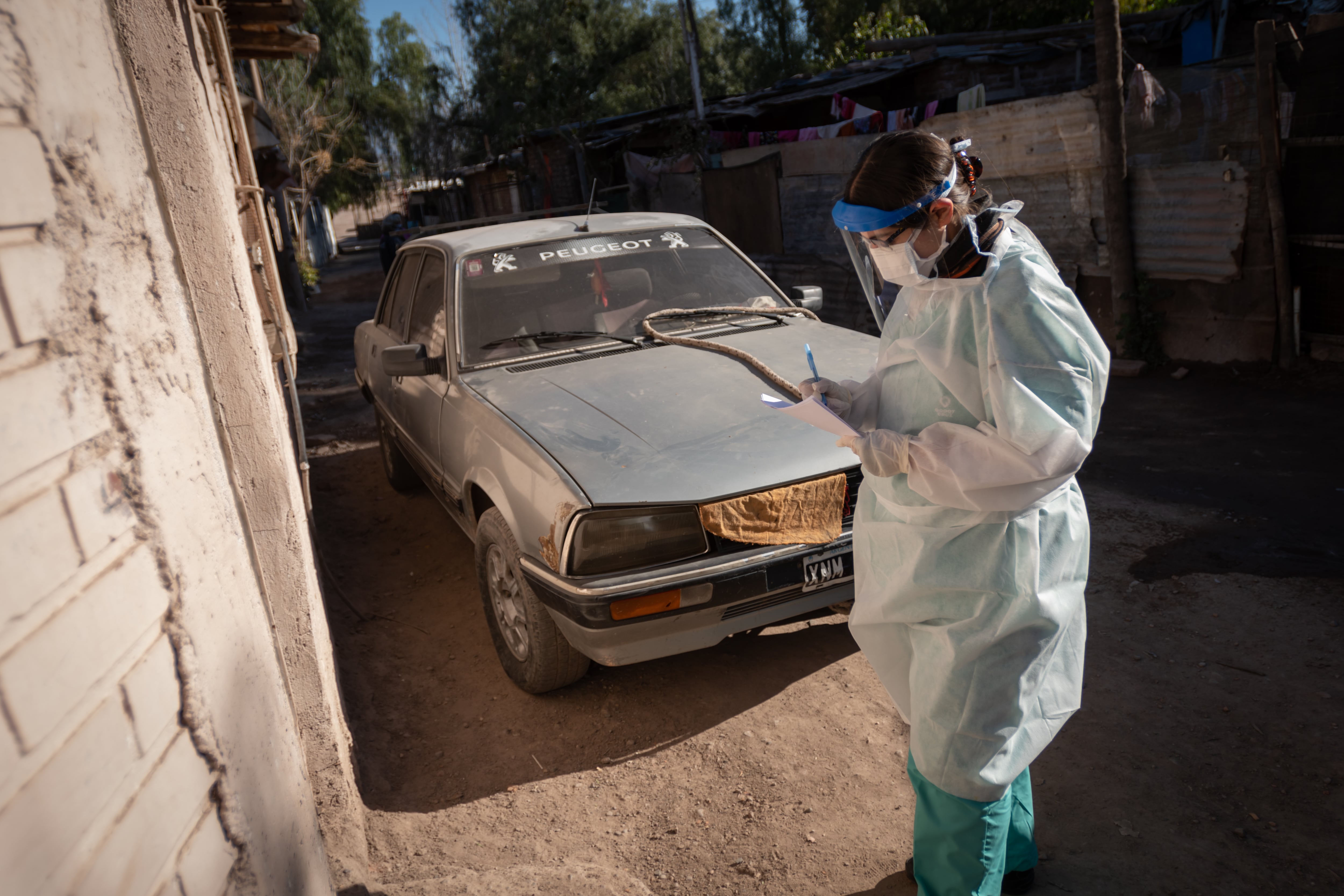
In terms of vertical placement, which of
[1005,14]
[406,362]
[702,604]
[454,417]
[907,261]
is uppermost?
[1005,14]

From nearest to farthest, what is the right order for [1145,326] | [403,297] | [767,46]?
[403,297] → [1145,326] → [767,46]

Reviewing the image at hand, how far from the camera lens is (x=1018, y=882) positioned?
221cm

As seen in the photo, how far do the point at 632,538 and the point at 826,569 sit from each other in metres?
0.66

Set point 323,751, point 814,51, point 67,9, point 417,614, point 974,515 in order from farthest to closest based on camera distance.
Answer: point 814,51 → point 417,614 → point 323,751 → point 974,515 → point 67,9

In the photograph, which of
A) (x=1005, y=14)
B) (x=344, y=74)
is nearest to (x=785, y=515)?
(x=1005, y=14)

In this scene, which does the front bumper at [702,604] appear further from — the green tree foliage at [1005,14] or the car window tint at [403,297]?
the green tree foliage at [1005,14]

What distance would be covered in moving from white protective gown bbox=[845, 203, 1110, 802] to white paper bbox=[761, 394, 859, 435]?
0.46 feet

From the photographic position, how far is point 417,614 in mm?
4242

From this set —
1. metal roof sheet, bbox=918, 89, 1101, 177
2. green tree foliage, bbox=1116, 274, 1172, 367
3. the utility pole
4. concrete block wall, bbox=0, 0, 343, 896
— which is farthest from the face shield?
the utility pole

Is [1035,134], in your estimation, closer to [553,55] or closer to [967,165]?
[967,165]

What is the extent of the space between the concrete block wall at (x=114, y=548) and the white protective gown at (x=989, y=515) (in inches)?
54.4

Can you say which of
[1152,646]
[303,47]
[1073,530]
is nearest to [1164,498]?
[1152,646]

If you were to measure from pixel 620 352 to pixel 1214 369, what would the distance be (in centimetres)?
546

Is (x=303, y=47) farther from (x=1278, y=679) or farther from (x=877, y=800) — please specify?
(x=1278, y=679)
